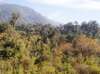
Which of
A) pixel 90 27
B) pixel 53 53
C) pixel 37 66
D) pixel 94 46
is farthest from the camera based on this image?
pixel 90 27

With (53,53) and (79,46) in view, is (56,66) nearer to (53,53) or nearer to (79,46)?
(53,53)

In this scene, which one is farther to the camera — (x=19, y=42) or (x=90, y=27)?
(x=90, y=27)

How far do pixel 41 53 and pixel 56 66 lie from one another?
5127 millimetres

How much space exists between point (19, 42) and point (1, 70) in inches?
301

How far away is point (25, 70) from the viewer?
1006 inches

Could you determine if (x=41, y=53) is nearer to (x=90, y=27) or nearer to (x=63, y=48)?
(x=63, y=48)

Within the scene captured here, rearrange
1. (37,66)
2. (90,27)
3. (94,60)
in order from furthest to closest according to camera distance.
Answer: (90,27) < (94,60) < (37,66)

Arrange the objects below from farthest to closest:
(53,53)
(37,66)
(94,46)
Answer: (94,46) < (53,53) < (37,66)

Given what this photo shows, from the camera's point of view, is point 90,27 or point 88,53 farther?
point 90,27

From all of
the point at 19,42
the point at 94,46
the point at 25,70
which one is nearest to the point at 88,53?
the point at 94,46

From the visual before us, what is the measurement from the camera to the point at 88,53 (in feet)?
115

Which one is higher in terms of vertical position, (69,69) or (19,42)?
(19,42)

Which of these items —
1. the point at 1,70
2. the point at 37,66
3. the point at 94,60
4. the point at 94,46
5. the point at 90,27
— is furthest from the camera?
the point at 90,27

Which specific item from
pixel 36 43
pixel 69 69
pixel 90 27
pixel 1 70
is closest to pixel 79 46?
pixel 36 43
